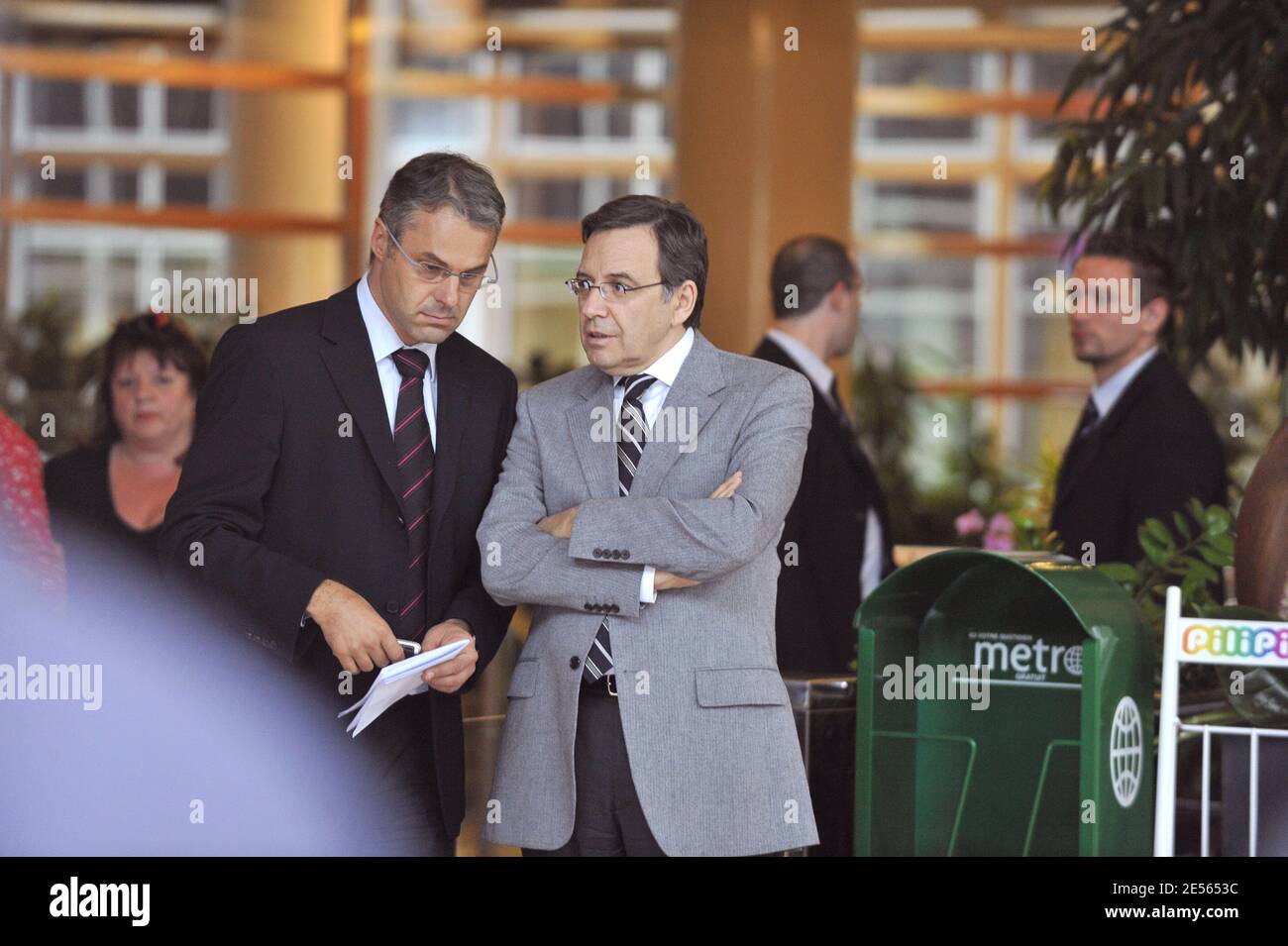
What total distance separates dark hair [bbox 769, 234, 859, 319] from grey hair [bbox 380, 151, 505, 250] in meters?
2.03

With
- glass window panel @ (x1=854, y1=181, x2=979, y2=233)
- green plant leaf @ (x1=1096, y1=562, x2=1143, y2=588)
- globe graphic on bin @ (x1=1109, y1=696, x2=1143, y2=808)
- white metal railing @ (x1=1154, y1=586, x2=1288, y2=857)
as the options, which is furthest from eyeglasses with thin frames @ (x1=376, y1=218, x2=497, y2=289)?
glass window panel @ (x1=854, y1=181, x2=979, y2=233)

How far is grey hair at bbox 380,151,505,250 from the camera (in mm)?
2812

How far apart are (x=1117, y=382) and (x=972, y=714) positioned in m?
1.30

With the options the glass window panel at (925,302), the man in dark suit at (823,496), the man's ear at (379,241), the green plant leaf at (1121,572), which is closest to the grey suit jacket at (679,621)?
the man's ear at (379,241)

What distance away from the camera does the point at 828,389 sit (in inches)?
185

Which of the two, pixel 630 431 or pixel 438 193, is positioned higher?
pixel 438 193

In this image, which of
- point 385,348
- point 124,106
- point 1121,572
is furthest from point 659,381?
point 124,106

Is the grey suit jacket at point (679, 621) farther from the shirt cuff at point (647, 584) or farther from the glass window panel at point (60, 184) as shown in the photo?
the glass window panel at point (60, 184)

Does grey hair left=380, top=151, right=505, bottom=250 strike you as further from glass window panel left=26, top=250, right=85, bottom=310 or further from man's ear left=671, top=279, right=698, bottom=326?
glass window panel left=26, top=250, right=85, bottom=310

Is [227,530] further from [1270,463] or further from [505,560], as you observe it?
[1270,463]

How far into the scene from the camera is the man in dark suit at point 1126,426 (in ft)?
13.8

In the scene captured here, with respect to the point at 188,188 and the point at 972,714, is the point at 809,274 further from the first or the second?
the point at 188,188

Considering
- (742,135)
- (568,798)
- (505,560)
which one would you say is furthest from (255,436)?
(742,135)

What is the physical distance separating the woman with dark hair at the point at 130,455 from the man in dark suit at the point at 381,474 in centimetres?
168
